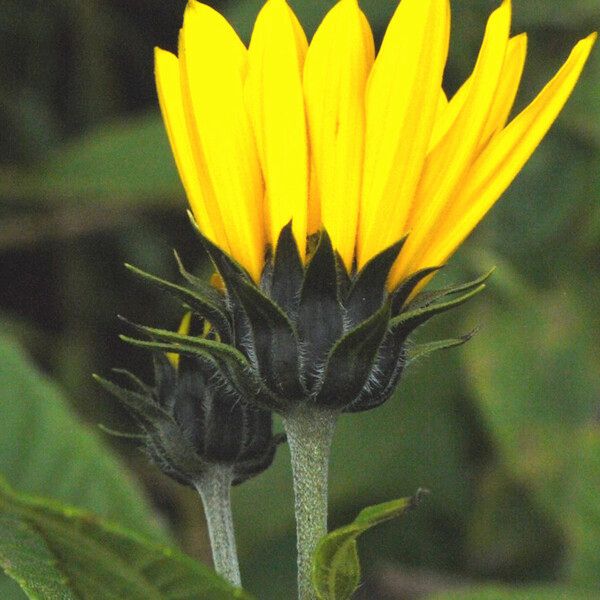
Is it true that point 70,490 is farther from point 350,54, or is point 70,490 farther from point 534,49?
point 534,49

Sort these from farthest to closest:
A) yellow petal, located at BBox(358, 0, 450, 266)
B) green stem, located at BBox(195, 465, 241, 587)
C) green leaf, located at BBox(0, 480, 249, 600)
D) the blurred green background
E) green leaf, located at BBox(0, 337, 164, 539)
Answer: the blurred green background < green leaf, located at BBox(0, 337, 164, 539) < green stem, located at BBox(195, 465, 241, 587) < yellow petal, located at BBox(358, 0, 450, 266) < green leaf, located at BBox(0, 480, 249, 600)

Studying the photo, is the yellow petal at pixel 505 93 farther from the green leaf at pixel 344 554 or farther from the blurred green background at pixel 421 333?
the blurred green background at pixel 421 333

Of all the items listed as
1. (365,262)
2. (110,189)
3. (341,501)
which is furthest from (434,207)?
(110,189)

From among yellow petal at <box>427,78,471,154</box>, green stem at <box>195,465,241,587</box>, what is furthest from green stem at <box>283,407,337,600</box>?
yellow petal at <box>427,78,471,154</box>

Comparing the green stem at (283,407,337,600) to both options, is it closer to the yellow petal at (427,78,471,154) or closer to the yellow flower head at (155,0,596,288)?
the yellow flower head at (155,0,596,288)

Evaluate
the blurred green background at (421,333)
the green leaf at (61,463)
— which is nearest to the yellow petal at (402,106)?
the green leaf at (61,463)

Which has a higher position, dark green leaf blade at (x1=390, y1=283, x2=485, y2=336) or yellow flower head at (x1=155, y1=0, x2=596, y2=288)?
yellow flower head at (x1=155, y1=0, x2=596, y2=288)
